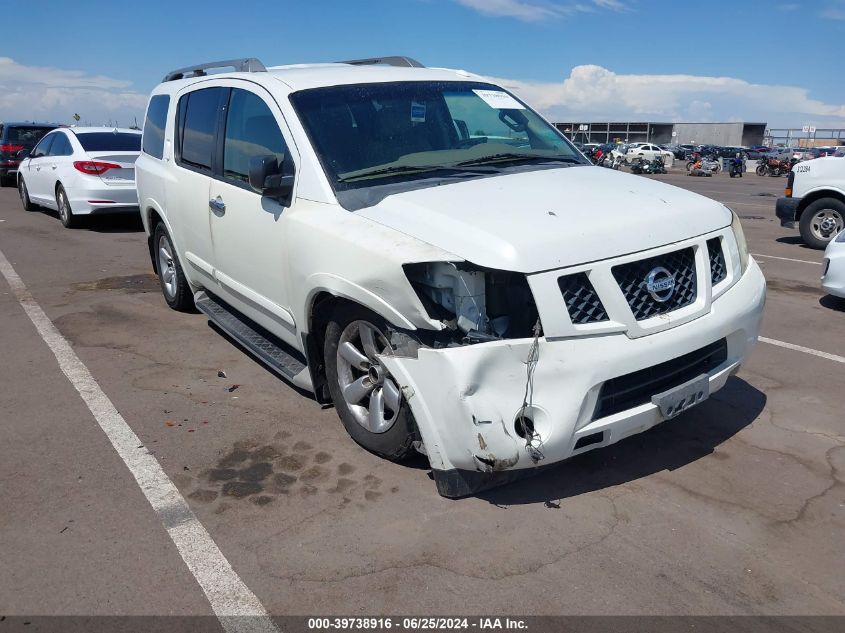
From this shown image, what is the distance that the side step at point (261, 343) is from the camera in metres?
4.41

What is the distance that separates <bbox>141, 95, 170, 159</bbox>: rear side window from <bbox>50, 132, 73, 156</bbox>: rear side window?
20.3 ft

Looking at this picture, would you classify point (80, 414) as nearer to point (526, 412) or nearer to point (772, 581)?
point (526, 412)

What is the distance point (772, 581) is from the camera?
292 cm

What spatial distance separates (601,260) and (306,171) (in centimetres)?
172

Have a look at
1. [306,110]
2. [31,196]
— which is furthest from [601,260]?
[31,196]

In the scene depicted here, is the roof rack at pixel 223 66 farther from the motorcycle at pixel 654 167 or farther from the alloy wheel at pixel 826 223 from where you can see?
the motorcycle at pixel 654 167

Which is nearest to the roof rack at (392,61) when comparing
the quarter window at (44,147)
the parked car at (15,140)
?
the quarter window at (44,147)

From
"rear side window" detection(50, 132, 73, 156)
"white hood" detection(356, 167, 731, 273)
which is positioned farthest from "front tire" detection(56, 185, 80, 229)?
"white hood" detection(356, 167, 731, 273)

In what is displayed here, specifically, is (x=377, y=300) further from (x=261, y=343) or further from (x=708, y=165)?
(x=708, y=165)

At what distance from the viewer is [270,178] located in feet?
13.2

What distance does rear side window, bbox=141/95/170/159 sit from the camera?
20.8 feet

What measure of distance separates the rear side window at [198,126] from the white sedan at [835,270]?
5.66 m

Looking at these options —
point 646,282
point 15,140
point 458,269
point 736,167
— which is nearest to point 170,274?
point 458,269

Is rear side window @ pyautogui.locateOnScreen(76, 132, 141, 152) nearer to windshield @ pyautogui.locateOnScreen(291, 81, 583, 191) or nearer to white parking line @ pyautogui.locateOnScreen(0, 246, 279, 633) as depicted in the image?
white parking line @ pyautogui.locateOnScreen(0, 246, 279, 633)
